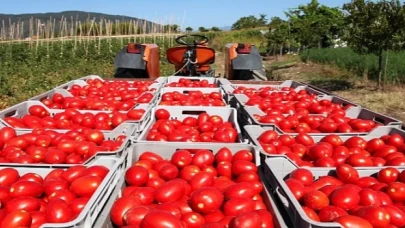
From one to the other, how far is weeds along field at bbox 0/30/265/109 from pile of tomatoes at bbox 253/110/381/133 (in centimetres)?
914

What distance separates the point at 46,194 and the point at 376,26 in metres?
12.2

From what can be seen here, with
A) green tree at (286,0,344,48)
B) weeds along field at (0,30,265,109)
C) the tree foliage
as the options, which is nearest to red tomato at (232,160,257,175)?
weeds along field at (0,30,265,109)

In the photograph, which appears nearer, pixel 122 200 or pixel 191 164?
pixel 122 200

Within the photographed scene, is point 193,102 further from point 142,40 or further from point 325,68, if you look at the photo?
point 142,40

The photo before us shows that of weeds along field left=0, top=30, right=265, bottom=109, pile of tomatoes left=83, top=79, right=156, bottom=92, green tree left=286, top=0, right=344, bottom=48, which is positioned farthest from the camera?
green tree left=286, top=0, right=344, bottom=48

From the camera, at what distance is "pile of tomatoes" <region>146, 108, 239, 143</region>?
362cm

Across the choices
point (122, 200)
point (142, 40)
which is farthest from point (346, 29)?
point (142, 40)

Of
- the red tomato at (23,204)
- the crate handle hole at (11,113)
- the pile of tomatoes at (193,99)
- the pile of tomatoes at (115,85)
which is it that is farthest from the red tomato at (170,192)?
the pile of tomatoes at (115,85)

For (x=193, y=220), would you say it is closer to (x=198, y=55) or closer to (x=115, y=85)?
(x=115, y=85)

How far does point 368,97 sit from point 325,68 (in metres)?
8.69

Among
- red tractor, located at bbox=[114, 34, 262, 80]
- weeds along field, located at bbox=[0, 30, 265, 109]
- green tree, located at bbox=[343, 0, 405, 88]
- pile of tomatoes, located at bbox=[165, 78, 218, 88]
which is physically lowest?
weeds along field, located at bbox=[0, 30, 265, 109]

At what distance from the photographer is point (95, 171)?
2.45m

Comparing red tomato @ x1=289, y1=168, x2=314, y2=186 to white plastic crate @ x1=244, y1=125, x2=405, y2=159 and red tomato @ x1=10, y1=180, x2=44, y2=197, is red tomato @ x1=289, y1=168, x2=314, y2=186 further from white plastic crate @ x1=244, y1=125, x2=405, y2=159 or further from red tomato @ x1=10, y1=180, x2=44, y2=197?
red tomato @ x1=10, y1=180, x2=44, y2=197

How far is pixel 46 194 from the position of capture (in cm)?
240
